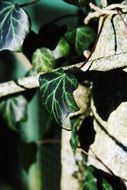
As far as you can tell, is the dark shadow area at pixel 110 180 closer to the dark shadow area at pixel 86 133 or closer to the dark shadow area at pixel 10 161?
the dark shadow area at pixel 86 133

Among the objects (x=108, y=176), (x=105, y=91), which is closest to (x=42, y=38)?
(x=105, y=91)

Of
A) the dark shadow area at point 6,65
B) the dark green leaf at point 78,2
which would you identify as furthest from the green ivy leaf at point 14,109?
the dark shadow area at point 6,65

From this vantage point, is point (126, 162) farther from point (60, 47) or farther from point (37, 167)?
point (37, 167)

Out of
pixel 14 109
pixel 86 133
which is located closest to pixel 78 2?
pixel 86 133

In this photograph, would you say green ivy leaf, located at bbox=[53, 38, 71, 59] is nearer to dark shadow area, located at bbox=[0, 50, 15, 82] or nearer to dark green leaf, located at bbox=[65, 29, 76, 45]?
dark green leaf, located at bbox=[65, 29, 76, 45]

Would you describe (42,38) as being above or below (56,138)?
above

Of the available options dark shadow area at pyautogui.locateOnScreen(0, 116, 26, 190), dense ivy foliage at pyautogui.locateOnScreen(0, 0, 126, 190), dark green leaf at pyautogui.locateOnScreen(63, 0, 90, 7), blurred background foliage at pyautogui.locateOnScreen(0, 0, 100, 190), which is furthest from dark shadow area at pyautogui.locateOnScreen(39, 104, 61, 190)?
dark green leaf at pyautogui.locateOnScreen(63, 0, 90, 7)

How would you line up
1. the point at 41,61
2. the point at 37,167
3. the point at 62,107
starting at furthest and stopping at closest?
the point at 37,167 → the point at 41,61 → the point at 62,107
